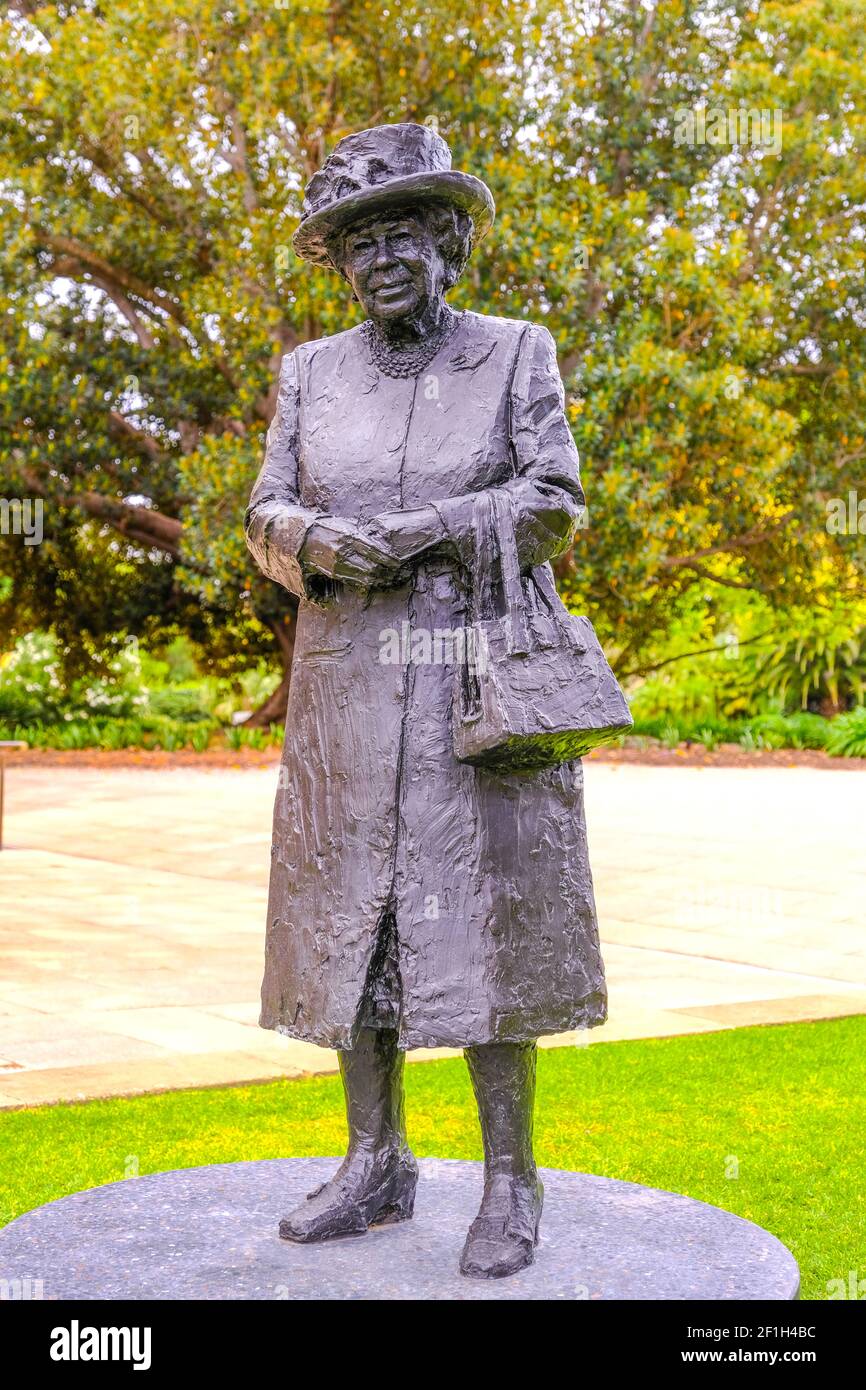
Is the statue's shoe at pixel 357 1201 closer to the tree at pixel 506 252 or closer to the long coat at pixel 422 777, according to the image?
the long coat at pixel 422 777

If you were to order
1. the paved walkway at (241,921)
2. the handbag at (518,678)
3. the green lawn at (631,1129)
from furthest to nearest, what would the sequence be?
the paved walkway at (241,921) < the green lawn at (631,1129) < the handbag at (518,678)

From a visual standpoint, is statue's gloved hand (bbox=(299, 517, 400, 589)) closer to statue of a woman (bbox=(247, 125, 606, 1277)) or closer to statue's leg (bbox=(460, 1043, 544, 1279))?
statue of a woman (bbox=(247, 125, 606, 1277))

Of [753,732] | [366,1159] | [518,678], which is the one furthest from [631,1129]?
[753,732]

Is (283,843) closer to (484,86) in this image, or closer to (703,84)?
(484,86)

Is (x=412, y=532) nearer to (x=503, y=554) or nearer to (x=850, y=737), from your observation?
(x=503, y=554)

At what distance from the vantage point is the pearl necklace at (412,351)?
3449 mm

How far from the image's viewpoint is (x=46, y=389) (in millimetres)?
16125

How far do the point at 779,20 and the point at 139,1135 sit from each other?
1469cm

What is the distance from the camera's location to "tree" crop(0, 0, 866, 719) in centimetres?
1471

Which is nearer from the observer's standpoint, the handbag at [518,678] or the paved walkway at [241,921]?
the handbag at [518,678]

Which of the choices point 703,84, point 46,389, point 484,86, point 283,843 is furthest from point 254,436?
point 283,843

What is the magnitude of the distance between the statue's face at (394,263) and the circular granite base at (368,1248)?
198 cm

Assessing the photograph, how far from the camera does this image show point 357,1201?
11.5 feet

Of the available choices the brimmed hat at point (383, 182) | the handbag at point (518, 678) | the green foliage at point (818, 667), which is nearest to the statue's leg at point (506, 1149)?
the handbag at point (518, 678)
